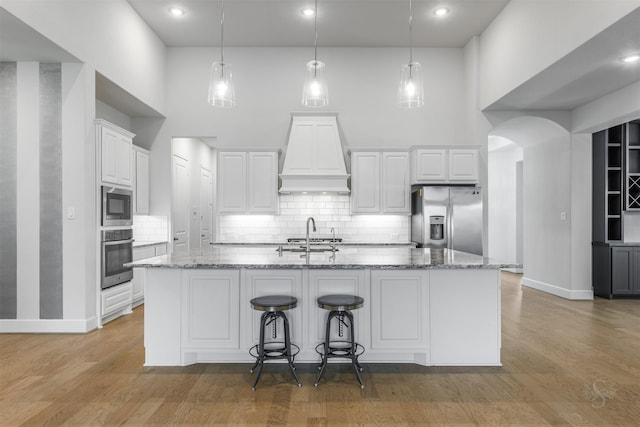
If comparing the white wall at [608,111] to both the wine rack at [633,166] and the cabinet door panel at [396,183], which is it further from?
the cabinet door panel at [396,183]

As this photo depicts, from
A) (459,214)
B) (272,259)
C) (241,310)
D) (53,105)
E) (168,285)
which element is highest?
(53,105)

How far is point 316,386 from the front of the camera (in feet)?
9.66

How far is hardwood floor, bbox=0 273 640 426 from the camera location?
98.7 inches

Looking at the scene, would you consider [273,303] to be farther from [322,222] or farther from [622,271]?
[622,271]

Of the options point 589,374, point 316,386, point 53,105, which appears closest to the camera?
point 316,386

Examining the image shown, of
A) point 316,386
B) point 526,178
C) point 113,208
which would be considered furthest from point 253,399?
point 526,178

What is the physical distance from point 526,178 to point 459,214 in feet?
8.60

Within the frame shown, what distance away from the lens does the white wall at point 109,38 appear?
375cm

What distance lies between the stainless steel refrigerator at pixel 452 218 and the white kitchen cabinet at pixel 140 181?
14.2 feet

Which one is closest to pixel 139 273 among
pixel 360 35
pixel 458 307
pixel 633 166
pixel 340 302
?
pixel 340 302

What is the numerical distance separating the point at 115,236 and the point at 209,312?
2303mm

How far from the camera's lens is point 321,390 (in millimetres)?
2885

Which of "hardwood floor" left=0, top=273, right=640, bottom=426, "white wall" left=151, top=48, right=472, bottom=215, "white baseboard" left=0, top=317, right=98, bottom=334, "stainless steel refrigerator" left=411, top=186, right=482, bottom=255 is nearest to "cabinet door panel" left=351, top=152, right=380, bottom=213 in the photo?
"white wall" left=151, top=48, right=472, bottom=215

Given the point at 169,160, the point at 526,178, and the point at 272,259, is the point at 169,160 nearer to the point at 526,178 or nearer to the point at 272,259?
the point at 272,259
